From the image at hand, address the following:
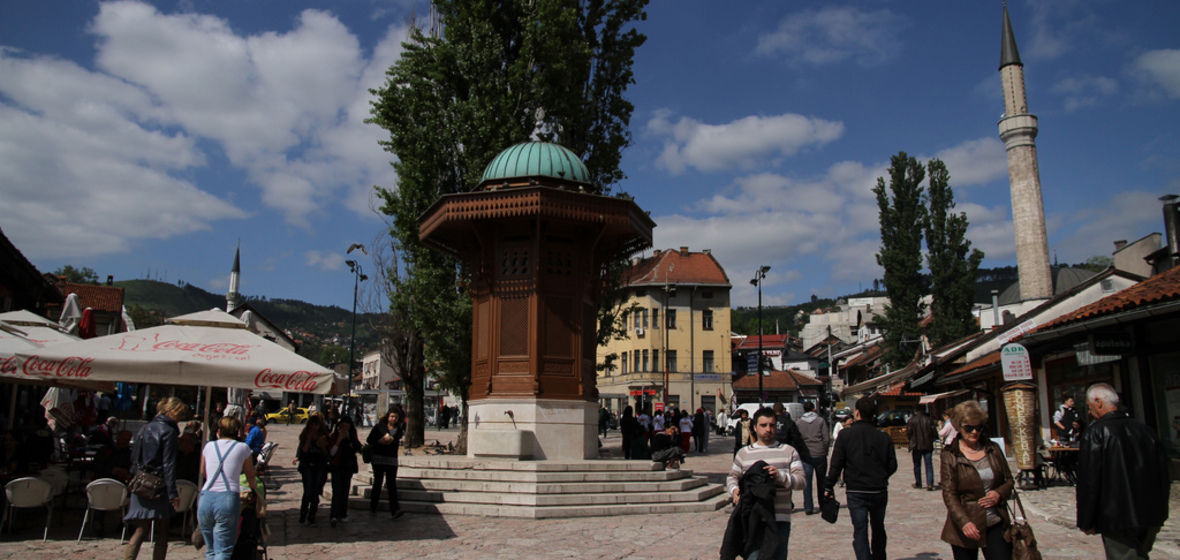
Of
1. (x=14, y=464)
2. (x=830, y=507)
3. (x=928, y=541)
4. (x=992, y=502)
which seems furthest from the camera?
(x=14, y=464)

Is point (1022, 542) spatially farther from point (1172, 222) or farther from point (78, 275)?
point (78, 275)

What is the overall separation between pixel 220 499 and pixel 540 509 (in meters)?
5.11

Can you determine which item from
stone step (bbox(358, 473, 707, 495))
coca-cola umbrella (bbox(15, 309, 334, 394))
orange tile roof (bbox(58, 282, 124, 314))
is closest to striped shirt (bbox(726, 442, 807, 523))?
coca-cola umbrella (bbox(15, 309, 334, 394))

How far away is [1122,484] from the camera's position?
4402mm

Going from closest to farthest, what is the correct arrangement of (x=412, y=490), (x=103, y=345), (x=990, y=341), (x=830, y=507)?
(x=830, y=507) < (x=103, y=345) < (x=412, y=490) < (x=990, y=341)

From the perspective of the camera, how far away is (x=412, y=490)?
10.7 m

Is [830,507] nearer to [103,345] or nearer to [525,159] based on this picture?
[103,345]

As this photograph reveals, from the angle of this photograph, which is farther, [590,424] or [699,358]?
[699,358]

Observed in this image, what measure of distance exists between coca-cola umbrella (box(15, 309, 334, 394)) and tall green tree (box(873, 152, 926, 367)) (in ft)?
128

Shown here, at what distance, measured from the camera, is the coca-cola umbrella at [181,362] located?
7.15 meters

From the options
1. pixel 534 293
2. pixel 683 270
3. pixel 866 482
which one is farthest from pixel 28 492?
pixel 683 270

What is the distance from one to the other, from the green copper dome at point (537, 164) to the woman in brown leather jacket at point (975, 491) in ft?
30.3

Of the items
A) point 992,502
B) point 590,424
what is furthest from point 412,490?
point 992,502

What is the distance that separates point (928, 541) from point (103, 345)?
9227 mm
